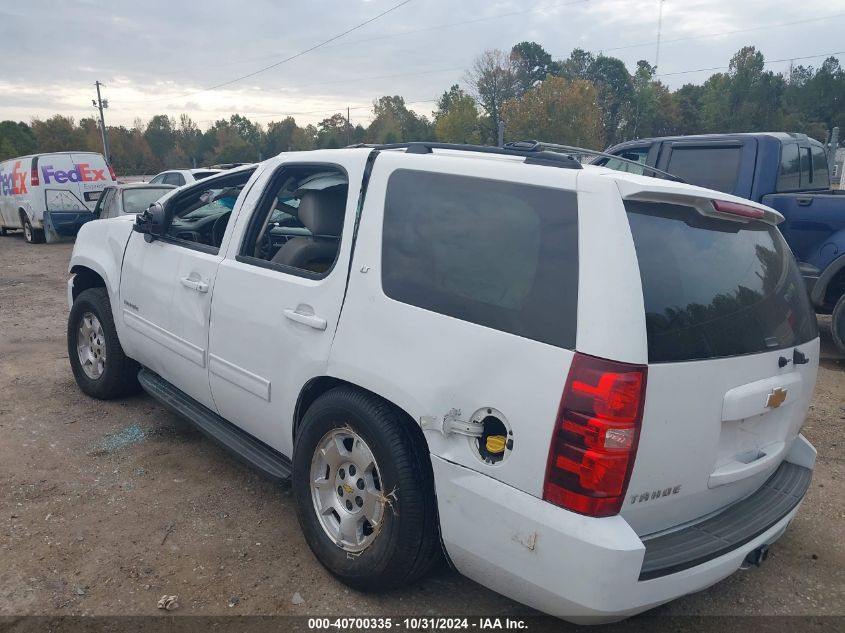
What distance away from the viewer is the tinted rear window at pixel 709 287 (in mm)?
2135

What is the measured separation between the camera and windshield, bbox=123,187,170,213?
11484 mm

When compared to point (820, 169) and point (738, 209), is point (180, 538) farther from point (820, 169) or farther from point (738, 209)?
point (820, 169)

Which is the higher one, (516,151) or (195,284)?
(516,151)

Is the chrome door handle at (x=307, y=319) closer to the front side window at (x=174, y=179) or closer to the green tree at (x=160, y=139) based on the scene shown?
the front side window at (x=174, y=179)

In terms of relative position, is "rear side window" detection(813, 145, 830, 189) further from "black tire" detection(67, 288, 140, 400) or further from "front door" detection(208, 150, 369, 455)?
"black tire" detection(67, 288, 140, 400)

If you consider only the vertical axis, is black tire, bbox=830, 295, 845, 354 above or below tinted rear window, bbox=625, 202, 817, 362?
below

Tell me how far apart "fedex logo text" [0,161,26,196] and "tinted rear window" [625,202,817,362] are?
1888cm

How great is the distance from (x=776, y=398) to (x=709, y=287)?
55 cm

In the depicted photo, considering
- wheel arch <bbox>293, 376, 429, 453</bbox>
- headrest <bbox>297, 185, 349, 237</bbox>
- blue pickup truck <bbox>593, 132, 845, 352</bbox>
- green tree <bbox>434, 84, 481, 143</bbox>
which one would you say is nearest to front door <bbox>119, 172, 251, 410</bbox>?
→ headrest <bbox>297, 185, 349, 237</bbox>

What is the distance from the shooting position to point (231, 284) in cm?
342

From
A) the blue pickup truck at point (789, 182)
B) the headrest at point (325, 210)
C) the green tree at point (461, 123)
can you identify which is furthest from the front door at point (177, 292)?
the green tree at point (461, 123)

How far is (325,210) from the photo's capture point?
3.37 meters

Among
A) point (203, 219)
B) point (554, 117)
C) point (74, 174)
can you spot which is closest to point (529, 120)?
point (554, 117)

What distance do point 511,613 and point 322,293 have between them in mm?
1555
